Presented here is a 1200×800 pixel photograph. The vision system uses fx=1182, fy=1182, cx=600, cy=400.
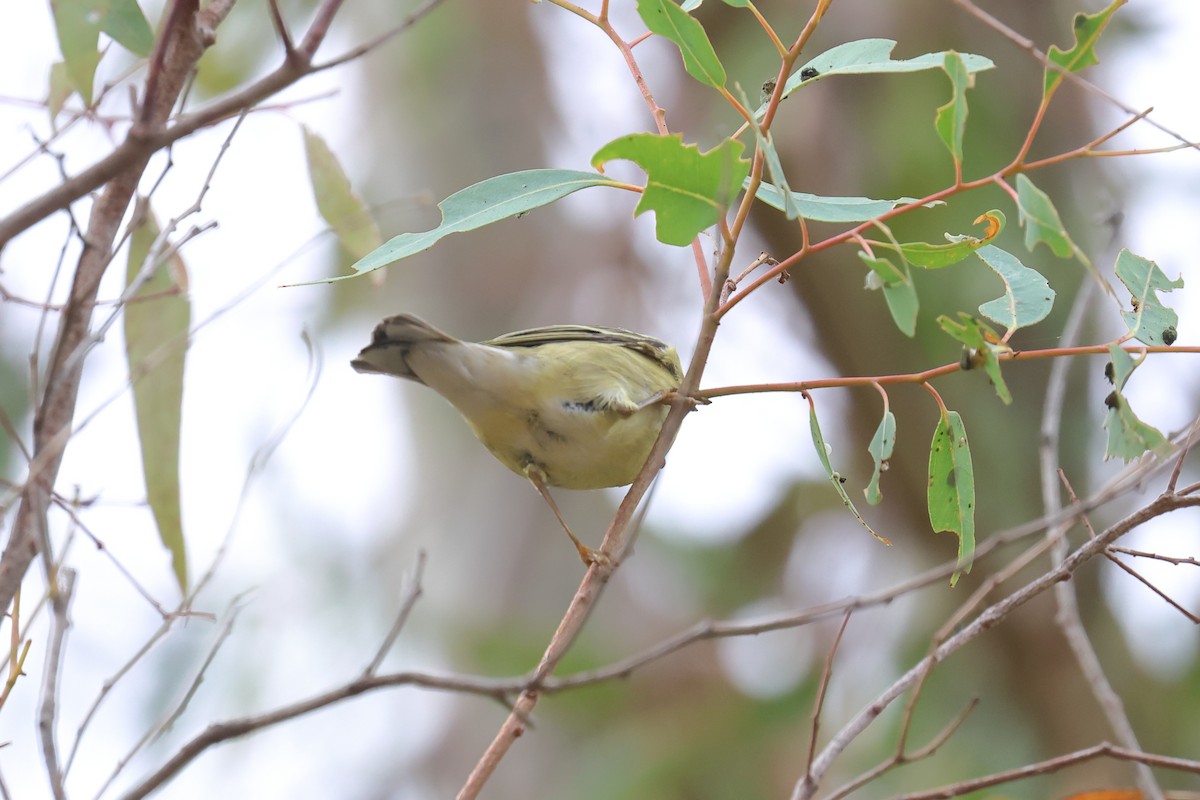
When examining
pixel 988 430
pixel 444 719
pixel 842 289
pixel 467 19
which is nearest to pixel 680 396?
pixel 842 289

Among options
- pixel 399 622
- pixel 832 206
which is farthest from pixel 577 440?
pixel 399 622

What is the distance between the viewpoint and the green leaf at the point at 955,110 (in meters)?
1.50

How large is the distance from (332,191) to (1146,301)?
1.32 meters

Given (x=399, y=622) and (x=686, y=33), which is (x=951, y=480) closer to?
(x=686, y=33)

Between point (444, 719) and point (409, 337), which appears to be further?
point (444, 719)

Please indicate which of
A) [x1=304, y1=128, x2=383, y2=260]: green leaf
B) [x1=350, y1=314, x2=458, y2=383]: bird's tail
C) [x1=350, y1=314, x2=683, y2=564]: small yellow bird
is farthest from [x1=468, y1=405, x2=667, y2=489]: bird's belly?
[x1=304, y1=128, x2=383, y2=260]: green leaf

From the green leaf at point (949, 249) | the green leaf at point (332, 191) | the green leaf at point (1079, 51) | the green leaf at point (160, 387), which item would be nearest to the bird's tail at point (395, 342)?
the green leaf at point (332, 191)

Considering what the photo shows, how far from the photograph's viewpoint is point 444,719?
7320 millimetres

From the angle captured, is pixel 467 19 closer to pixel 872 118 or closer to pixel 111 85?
pixel 872 118

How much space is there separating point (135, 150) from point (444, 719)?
657 cm

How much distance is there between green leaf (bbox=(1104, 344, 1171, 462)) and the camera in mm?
1513

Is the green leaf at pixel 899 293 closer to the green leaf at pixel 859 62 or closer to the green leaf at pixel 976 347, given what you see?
the green leaf at pixel 976 347

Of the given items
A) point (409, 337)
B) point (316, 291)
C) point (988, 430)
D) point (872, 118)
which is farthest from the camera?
point (316, 291)

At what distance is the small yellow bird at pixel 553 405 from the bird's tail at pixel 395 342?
0.4 inches
